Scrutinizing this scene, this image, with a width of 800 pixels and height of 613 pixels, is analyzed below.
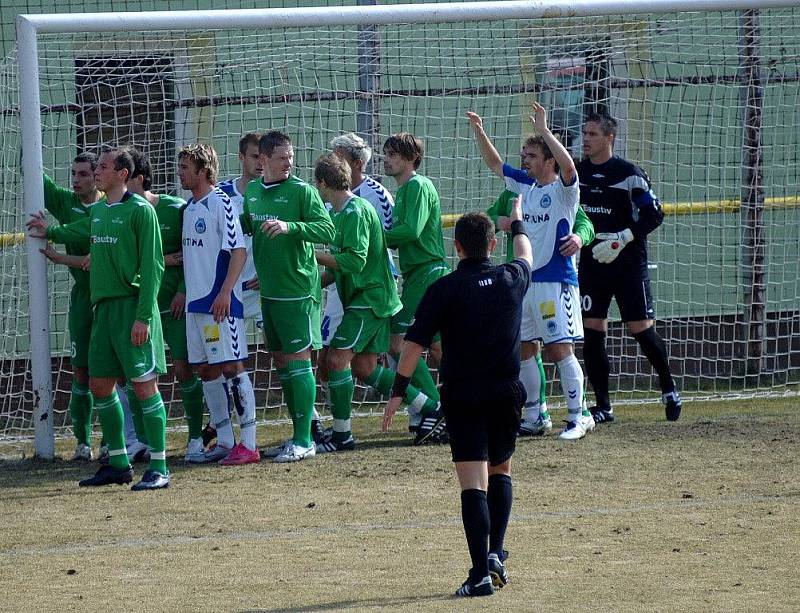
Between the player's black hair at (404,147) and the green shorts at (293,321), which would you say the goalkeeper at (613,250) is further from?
the green shorts at (293,321)

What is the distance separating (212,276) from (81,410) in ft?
4.77

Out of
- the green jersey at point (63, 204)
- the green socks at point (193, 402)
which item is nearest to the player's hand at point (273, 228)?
the green socks at point (193, 402)

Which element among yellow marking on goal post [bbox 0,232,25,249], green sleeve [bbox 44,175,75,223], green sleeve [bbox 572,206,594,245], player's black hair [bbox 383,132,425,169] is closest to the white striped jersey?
green sleeve [bbox 44,175,75,223]

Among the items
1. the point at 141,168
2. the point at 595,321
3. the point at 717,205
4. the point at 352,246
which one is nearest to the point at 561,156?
the point at 352,246

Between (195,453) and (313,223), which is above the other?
(313,223)

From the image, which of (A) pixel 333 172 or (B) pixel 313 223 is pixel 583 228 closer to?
(A) pixel 333 172

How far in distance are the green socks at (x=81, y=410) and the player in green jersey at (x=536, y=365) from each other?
9.78 ft

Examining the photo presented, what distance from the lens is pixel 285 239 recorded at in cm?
872

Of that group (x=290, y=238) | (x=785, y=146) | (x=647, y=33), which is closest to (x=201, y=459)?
(x=290, y=238)

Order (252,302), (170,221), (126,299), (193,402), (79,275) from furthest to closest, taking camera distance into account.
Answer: (252,302), (193,402), (79,275), (170,221), (126,299)

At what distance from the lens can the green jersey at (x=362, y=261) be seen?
28.8 ft

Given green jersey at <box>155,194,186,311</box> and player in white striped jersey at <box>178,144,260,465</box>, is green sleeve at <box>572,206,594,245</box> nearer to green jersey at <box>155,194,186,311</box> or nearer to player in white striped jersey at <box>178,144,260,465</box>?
player in white striped jersey at <box>178,144,260,465</box>

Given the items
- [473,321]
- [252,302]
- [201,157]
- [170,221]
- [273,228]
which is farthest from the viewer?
[252,302]

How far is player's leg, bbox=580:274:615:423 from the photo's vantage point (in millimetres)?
10102
